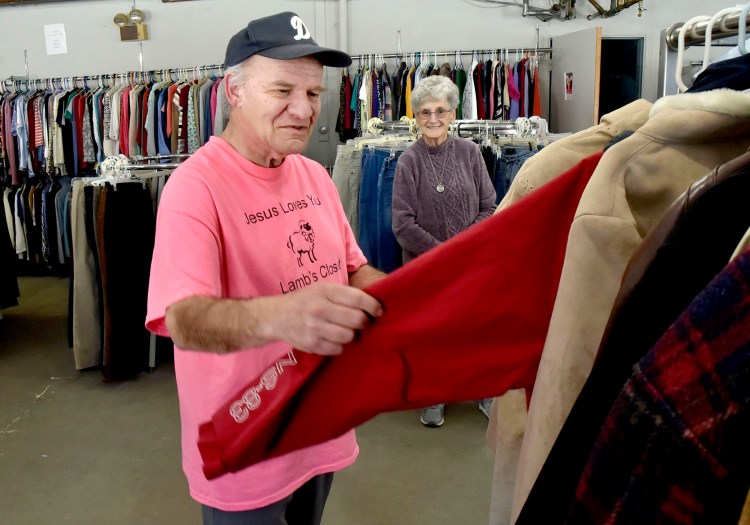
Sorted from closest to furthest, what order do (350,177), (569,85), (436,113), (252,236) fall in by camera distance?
(252,236), (436,113), (350,177), (569,85)

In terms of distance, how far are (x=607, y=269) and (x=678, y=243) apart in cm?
16

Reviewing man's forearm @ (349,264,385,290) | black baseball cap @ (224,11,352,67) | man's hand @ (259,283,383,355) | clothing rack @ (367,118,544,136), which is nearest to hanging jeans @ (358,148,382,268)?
clothing rack @ (367,118,544,136)

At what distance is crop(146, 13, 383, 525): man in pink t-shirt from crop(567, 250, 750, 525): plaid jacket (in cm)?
73

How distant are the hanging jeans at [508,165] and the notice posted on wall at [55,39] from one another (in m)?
5.28

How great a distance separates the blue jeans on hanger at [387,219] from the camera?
3.20m

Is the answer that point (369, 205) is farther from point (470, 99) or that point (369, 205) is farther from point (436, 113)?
point (470, 99)

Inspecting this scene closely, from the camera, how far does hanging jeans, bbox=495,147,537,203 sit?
3090mm

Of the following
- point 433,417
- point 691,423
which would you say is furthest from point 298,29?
point 433,417

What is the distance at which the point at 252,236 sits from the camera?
122 cm

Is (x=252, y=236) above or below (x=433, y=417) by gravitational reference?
above

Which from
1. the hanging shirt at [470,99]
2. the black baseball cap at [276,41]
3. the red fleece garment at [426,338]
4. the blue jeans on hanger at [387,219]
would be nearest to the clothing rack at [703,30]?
the red fleece garment at [426,338]

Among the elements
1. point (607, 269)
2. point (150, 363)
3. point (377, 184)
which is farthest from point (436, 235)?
point (607, 269)

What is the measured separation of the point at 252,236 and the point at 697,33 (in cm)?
92

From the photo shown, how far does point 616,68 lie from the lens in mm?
6070
